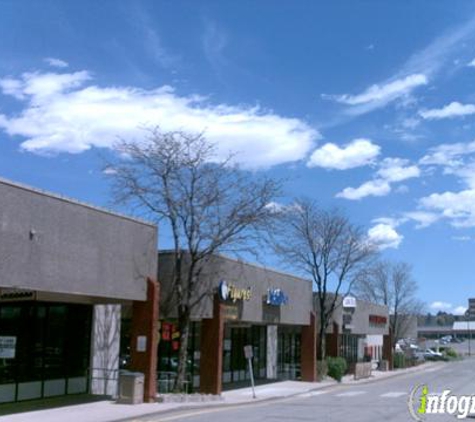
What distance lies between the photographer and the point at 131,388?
24.3 m

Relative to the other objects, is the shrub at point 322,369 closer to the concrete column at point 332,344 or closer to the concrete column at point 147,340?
the concrete column at point 332,344

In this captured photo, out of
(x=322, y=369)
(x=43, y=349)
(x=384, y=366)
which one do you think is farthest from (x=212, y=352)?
(x=384, y=366)

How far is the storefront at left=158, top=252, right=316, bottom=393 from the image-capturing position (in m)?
29.5

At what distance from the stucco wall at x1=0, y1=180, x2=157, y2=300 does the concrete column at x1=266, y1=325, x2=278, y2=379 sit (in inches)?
827

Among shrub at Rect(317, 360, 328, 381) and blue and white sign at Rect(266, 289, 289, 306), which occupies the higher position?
blue and white sign at Rect(266, 289, 289, 306)

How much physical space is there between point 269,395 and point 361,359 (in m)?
36.8

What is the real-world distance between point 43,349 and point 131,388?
3418 millimetres

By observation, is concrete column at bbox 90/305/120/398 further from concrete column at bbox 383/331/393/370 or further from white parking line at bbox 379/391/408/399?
concrete column at bbox 383/331/393/370

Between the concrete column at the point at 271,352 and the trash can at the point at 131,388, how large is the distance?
69.2ft

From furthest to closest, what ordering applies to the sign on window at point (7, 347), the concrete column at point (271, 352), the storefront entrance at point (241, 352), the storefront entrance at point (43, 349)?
the concrete column at point (271, 352), the storefront entrance at point (241, 352), the storefront entrance at point (43, 349), the sign on window at point (7, 347)

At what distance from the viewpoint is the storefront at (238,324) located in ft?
96.7

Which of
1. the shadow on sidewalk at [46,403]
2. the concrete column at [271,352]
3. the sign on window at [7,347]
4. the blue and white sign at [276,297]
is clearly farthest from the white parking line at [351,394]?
the sign on window at [7,347]

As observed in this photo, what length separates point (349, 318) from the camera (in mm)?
53656

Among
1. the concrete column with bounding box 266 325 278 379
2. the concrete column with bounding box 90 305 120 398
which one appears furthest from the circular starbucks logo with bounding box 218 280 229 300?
the concrete column with bounding box 266 325 278 379
